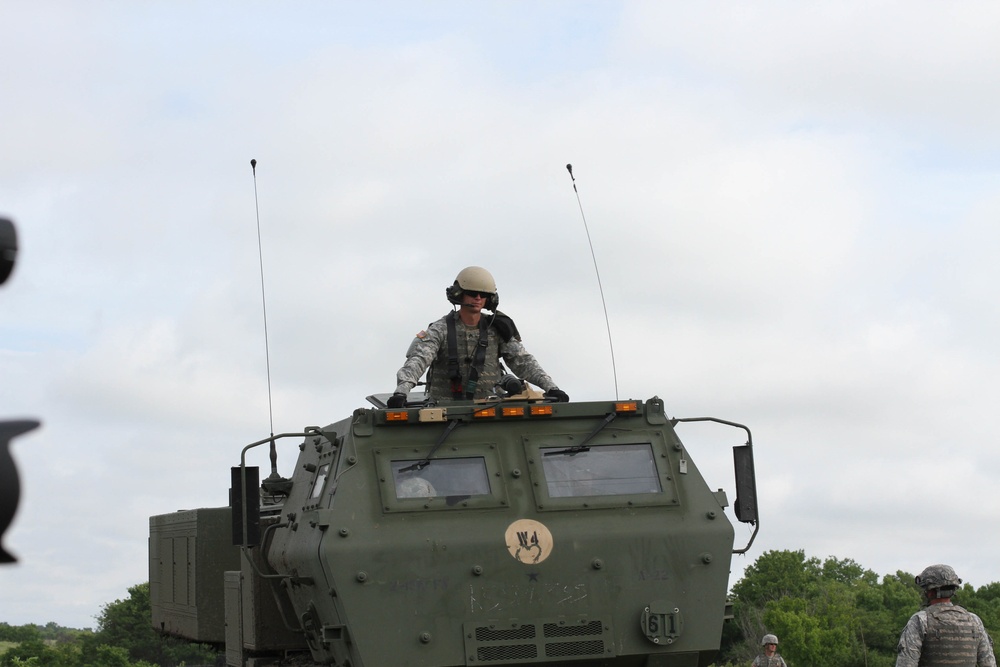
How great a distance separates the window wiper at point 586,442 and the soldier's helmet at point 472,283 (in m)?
1.75

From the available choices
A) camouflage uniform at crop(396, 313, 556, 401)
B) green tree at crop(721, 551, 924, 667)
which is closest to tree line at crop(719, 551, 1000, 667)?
green tree at crop(721, 551, 924, 667)

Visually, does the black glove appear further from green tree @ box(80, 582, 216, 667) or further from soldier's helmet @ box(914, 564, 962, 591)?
green tree @ box(80, 582, 216, 667)

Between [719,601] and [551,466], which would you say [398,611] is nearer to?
[551,466]

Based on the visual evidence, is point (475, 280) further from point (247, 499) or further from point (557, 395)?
point (247, 499)

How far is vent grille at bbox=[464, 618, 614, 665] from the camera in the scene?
8.89 meters

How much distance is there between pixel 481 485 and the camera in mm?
9461

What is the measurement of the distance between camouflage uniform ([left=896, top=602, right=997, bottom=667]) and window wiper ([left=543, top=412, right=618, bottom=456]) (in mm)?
2383

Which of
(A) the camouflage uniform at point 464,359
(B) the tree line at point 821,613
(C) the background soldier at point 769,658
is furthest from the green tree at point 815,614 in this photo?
(A) the camouflage uniform at point 464,359

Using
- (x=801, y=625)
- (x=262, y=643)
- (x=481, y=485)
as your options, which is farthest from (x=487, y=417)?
(x=801, y=625)

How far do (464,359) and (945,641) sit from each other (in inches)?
165

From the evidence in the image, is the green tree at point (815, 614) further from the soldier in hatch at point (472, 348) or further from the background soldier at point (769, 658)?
the soldier in hatch at point (472, 348)

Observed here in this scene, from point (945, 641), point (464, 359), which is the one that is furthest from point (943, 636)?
point (464, 359)

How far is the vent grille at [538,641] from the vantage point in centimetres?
889

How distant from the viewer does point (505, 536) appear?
916 cm
